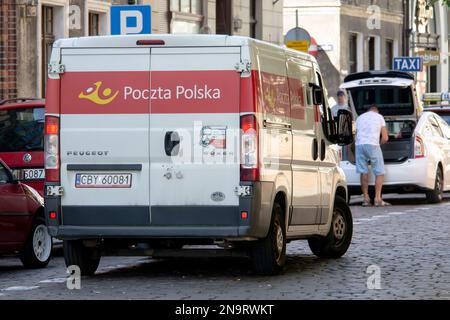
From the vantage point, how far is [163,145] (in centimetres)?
1362

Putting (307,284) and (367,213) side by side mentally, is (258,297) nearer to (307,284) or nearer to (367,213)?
(307,284)

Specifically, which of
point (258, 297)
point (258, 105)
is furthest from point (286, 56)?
point (258, 297)

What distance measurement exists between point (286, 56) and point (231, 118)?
1.46m

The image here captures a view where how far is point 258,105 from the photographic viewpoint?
13586mm

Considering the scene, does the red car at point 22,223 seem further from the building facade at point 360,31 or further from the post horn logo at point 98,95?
the building facade at point 360,31

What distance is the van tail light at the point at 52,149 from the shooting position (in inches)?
544

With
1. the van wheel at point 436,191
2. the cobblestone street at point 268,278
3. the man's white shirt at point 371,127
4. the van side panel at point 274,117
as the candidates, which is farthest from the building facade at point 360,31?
the van side panel at point 274,117

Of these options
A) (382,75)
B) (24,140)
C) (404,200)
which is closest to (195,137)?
(24,140)

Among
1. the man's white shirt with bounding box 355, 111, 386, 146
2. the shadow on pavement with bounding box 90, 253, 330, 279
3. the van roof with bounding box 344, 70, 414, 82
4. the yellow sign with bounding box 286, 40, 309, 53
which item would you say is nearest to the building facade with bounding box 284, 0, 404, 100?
the yellow sign with bounding box 286, 40, 309, 53

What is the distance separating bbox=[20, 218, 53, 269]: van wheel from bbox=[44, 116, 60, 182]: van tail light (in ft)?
6.76

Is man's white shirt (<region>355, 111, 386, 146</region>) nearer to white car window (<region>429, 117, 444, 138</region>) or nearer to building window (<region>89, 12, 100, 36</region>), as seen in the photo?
white car window (<region>429, 117, 444, 138</region>)

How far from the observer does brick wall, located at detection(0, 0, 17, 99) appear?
30.5 metres

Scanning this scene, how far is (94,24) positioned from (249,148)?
70.9ft

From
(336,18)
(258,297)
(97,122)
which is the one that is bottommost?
(258,297)
